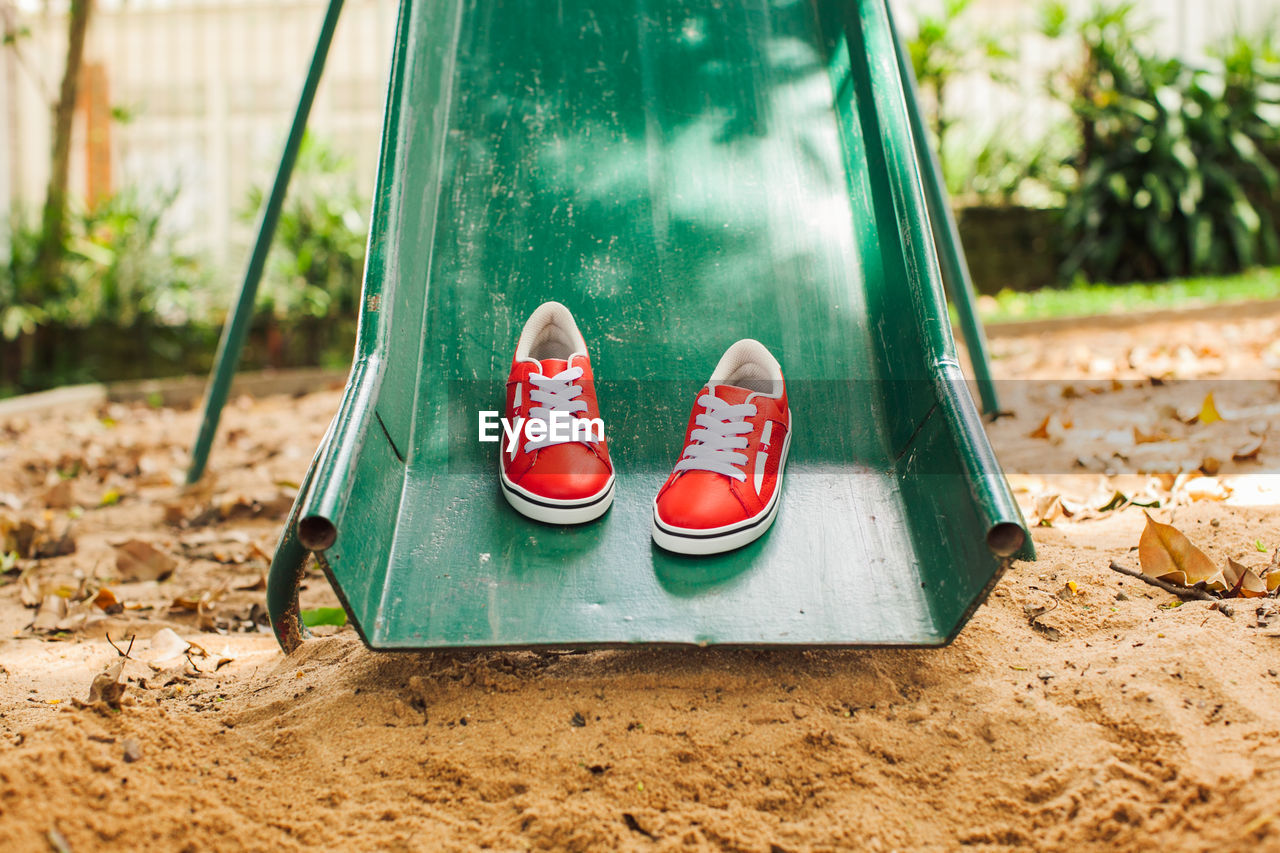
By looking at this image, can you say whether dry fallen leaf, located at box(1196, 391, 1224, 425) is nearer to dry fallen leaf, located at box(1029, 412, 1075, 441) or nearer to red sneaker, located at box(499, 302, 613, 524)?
dry fallen leaf, located at box(1029, 412, 1075, 441)

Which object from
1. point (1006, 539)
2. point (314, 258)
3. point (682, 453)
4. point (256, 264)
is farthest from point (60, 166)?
point (1006, 539)

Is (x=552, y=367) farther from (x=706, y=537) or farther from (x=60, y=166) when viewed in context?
(x=60, y=166)

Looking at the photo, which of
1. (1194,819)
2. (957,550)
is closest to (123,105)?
(957,550)

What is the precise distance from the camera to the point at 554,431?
1.45m

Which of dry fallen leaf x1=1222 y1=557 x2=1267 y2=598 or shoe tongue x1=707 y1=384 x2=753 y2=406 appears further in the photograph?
shoe tongue x1=707 y1=384 x2=753 y2=406

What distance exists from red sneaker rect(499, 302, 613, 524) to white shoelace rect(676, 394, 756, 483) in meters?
0.15

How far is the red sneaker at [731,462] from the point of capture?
1.34 meters

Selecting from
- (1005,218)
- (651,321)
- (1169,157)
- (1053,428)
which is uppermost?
(1169,157)

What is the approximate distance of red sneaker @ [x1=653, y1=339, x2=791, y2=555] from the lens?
1337mm

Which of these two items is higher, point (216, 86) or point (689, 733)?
point (216, 86)

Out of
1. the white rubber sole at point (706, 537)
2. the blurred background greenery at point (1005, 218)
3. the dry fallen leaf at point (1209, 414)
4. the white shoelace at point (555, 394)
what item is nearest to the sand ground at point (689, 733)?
the white rubber sole at point (706, 537)

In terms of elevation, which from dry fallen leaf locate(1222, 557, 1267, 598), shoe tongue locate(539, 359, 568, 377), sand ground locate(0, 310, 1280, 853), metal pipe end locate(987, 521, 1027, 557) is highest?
shoe tongue locate(539, 359, 568, 377)

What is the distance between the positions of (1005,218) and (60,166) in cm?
610

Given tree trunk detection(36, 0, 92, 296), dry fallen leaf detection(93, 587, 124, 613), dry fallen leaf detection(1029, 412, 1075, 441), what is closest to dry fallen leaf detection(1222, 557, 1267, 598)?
dry fallen leaf detection(1029, 412, 1075, 441)
